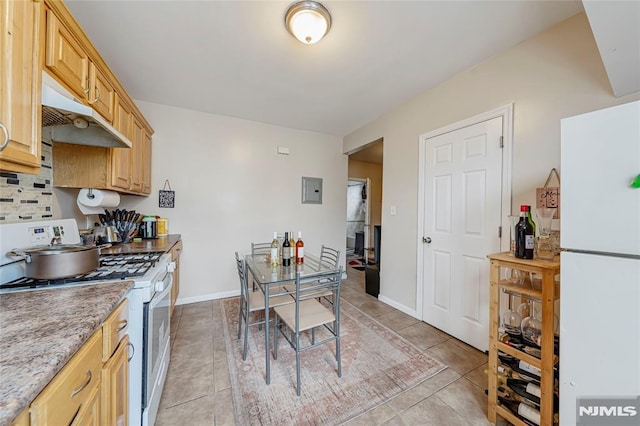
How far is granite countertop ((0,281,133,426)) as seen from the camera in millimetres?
495

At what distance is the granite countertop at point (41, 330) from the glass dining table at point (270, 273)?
32.3 inches

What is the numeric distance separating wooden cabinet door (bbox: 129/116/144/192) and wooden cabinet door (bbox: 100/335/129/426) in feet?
5.76

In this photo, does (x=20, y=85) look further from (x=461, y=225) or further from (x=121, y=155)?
(x=461, y=225)

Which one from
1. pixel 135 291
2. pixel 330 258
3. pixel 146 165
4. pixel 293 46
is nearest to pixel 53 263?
pixel 135 291

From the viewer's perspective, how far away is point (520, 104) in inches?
71.6

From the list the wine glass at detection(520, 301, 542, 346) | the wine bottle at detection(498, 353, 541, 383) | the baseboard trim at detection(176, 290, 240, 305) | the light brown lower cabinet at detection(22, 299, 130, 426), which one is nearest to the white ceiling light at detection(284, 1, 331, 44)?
the light brown lower cabinet at detection(22, 299, 130, 426)

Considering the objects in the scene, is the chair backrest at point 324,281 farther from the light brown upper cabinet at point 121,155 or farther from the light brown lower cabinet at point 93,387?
the light brown upper cabinet at point 121,155

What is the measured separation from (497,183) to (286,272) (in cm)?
194

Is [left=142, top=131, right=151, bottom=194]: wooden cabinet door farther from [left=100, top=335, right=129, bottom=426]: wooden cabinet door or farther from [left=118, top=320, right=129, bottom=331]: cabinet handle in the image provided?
[left=100, top=335, right=129, bottom=426]: wooden cabinet door

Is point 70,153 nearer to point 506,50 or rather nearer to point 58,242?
point 58,242

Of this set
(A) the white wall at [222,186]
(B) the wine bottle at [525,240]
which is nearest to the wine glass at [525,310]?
(B) the wine bottle at [525,240]

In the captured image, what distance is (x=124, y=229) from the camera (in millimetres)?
2381

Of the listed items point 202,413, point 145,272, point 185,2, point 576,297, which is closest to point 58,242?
Result: point 145,272

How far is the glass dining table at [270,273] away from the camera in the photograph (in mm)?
1657
